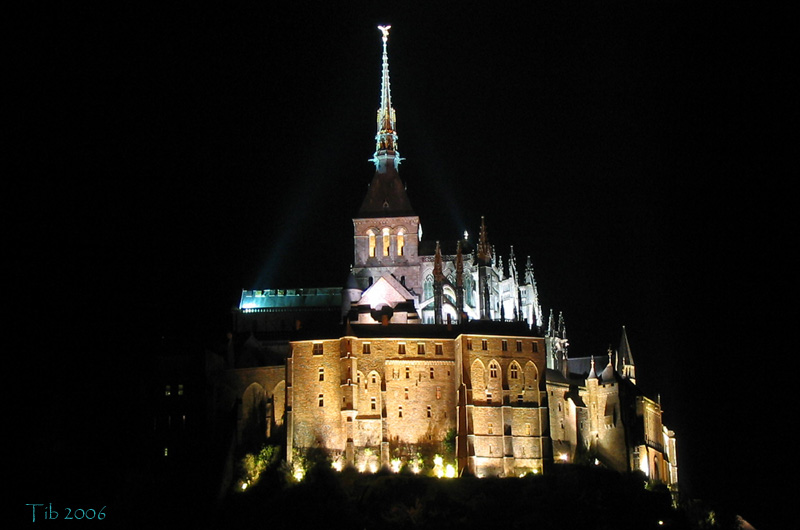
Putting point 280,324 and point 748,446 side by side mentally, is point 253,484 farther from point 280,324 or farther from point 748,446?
point 748,446

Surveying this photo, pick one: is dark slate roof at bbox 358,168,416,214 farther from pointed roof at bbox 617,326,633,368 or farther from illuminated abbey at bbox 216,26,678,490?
pointed roof at bbox 617,326,633,368

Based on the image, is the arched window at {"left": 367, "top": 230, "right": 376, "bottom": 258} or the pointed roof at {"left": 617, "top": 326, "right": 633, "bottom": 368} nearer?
the pointed roof at {"left": 617, "top": 326, "right": 633, "bottom": 368}

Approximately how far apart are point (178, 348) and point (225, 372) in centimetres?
477

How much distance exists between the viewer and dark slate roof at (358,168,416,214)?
100250 millimetres

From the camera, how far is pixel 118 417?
76.3 m

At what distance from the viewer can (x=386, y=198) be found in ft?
333

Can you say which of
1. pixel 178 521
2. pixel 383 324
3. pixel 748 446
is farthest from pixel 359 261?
pixel 748 446

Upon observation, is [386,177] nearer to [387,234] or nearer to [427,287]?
[387,234]

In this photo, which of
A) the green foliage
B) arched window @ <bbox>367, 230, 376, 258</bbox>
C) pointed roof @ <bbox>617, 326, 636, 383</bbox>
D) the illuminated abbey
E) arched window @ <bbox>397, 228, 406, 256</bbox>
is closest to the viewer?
the green foliage

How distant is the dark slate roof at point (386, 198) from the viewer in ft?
329

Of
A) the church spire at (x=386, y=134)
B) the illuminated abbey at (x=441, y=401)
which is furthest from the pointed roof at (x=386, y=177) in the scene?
the illuminated abbey at (x=441, y=401)

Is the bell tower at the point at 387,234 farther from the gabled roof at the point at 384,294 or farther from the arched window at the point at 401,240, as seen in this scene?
the gabled roof at the point at 384,294

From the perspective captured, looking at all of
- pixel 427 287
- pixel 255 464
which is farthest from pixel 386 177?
pixel 255 464

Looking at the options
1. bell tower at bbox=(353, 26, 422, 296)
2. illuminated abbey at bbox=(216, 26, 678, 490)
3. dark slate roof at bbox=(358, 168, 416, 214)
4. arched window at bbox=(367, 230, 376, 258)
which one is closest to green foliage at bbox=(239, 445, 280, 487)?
illuminated abbey at bbox=(216, 26, 678, 490)
